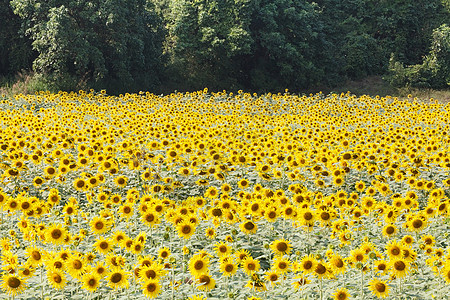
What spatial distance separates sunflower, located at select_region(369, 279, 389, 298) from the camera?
3214mm

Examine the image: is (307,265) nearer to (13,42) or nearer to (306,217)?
(306,217)

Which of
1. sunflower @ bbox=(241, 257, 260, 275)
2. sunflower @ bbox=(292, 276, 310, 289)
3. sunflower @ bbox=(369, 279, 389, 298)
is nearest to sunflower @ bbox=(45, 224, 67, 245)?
sunflower @ bbox=(241, 257, 260, 275)

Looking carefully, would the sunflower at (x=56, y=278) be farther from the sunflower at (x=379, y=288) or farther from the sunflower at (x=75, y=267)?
the sunflower at (x=379, y=288)

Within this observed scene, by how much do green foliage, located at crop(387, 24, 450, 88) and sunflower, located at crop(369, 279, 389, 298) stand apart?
24158 mm

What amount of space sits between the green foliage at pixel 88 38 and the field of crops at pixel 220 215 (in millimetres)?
9740

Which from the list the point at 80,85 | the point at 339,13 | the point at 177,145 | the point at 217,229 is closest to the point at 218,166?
the point at 177,145

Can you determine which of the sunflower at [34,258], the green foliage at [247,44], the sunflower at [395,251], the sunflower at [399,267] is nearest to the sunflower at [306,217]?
the sunflower at [395,251]

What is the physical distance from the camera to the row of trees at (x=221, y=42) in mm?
20188

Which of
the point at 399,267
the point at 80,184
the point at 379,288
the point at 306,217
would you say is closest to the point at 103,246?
the point at 306,217

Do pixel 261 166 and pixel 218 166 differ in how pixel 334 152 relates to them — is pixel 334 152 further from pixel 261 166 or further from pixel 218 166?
pixel 218 166

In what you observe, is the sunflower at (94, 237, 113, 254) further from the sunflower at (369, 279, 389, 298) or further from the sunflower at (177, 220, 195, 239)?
the sunflower at (369, 279, 389, 298)

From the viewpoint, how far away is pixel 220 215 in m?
4.34

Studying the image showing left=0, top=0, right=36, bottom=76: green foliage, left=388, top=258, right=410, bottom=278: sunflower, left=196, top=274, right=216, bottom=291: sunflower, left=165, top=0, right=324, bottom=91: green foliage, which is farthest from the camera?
left=165, top=0, right=324, bottom=91: green foliage

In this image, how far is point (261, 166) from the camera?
642 cm
